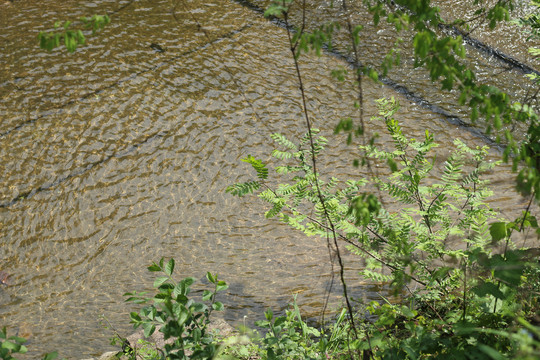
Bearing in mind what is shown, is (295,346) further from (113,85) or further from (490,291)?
(113,85)

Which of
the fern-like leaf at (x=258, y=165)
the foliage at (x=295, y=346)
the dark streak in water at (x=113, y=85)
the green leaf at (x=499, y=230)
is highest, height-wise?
the green leaf at (x=499, y=230)

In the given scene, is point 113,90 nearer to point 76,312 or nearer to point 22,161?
point 22,161

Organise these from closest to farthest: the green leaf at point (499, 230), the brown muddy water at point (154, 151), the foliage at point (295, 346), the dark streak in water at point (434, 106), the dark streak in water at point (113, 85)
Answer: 1. the green leaf at point (499, 230)
2. the foliage at point (295, 346)
3. the brown muddy water at point (154, 151)
4. the dark streak in water at point (434, 106)
5. the dark streak in water at point (113, 85)

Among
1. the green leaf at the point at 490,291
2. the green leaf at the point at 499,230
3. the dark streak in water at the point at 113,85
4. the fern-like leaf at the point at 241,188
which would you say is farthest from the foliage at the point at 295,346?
the dark streak in water at the point at 113,85

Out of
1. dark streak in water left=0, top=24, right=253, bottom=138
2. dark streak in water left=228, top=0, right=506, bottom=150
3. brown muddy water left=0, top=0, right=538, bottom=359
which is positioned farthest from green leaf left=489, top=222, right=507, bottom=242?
dark streak in water left=0, top=24, right=253, bottom=138

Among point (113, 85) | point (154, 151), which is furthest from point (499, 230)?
point (113, 85)

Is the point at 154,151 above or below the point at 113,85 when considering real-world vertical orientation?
below

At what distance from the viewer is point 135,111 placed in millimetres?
4926

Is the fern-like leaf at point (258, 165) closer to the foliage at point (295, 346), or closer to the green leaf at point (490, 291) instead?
the foliage at point (295, 346)

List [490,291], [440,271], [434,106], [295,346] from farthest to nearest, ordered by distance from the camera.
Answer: [434,106], [295,346], [440,271], [490,291]

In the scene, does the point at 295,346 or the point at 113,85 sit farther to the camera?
the point at 113,85

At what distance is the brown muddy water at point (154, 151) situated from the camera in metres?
3.60

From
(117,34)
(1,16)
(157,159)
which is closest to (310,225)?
(157,159)

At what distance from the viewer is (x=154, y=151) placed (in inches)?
181
